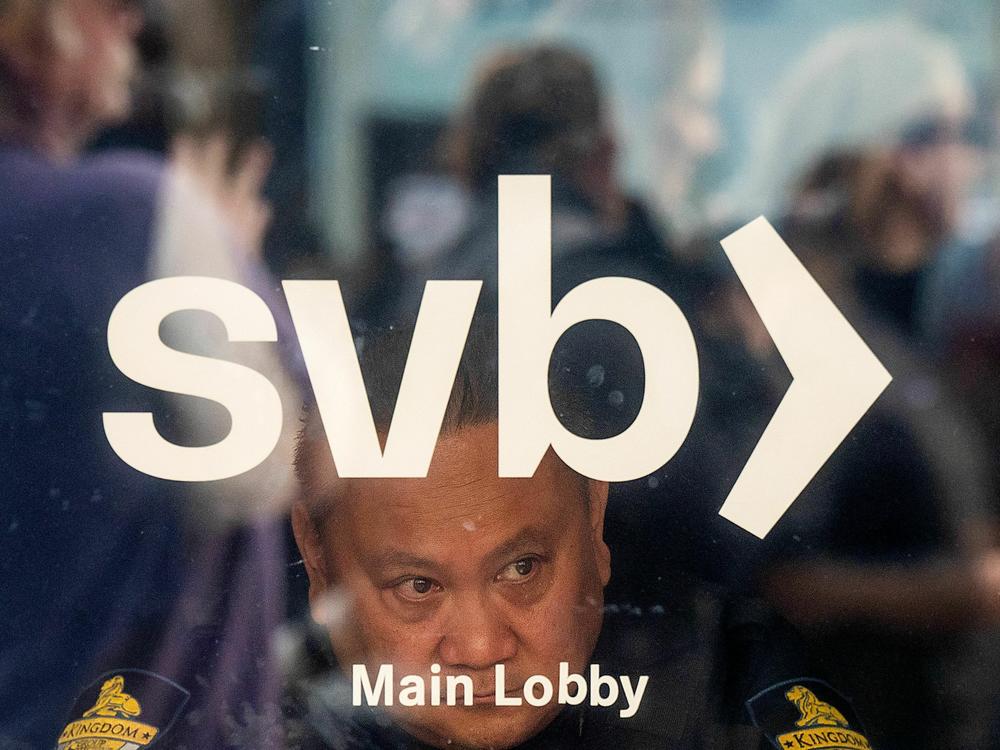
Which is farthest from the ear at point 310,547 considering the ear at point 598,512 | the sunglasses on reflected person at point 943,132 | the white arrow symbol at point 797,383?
the sunglasses on reflected person at point 943,132

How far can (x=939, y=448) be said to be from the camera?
131 cm

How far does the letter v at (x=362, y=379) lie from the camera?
1.27 meters

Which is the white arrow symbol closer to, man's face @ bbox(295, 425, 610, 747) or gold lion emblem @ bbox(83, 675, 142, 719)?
man's face @ bbox(295, 425, 610, 747)

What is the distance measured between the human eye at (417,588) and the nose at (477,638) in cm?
3

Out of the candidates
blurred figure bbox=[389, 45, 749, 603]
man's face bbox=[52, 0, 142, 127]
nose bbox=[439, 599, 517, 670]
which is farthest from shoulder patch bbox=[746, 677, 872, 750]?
man's face bbox=[52, 0, 142, 127]

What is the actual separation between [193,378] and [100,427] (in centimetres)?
11

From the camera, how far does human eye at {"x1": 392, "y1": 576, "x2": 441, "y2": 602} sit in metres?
1.28

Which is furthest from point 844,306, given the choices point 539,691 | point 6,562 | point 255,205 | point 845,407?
point 6,562

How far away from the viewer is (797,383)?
129cm

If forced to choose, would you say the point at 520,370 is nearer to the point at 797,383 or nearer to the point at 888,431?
the point at 797,383

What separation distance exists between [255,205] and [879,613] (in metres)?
0.77

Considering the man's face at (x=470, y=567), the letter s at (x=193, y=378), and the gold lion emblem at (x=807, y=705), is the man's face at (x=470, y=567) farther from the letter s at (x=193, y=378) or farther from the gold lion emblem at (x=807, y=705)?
the gold lion emblem at (x=807, y=705)

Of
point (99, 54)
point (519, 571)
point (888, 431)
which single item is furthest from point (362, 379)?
point (888, 431)

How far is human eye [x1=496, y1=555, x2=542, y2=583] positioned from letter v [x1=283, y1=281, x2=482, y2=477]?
0.13m
